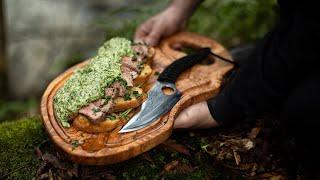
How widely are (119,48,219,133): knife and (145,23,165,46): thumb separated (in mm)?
337

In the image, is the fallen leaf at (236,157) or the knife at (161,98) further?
the fallen leaf at (236,157)

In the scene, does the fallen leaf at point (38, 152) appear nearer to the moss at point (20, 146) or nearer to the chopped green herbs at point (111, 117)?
the moss at point (20, 146)

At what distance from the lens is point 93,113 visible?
2279 mm

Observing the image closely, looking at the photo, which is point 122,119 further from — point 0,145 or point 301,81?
point 301,81

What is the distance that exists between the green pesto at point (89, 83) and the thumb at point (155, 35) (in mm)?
452

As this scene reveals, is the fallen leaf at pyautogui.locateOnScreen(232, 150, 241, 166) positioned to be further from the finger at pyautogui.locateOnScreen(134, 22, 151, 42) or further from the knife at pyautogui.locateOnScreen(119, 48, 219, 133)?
the finger at pyautogui.locateOnScreen(134, 22, 151, 42)

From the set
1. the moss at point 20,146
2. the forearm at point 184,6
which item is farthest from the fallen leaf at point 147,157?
the forearm at point 184,6

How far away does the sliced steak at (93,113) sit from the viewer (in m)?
2.27

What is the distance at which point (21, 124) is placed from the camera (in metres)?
2.78

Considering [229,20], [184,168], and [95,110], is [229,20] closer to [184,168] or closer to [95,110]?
[184,168]

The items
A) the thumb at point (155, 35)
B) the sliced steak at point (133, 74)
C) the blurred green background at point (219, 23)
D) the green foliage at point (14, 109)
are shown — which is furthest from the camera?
the blurred green background at point (219, 23)

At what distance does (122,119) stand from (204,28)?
1830mm

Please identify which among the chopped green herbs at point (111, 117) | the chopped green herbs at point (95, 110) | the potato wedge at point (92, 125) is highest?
the chopped green herbs at point (95, 110)

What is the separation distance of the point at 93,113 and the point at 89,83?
20cm
